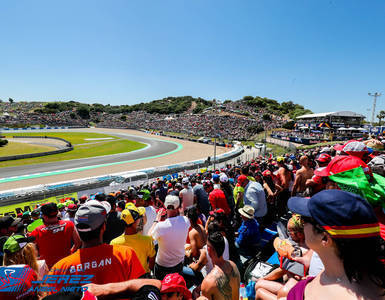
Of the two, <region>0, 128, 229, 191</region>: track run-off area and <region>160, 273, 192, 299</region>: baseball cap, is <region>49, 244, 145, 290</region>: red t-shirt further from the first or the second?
<region>0, 128, 229, 191</region>: track run-off area

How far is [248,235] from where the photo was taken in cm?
372

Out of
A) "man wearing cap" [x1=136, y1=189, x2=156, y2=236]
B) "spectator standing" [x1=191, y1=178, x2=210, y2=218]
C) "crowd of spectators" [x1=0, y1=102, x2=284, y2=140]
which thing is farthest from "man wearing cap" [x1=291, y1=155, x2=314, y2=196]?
"crowd of spectators" [x1=0, y1=102, x2=284, y2=140]

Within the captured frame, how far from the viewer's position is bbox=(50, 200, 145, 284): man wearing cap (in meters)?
1.73

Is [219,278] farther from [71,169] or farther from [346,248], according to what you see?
[71,169]

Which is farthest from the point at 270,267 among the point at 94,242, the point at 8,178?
the point at 8,178

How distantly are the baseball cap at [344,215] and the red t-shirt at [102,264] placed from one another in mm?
1627

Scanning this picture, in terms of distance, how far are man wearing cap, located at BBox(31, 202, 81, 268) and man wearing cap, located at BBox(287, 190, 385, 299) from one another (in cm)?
330

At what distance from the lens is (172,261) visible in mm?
3164

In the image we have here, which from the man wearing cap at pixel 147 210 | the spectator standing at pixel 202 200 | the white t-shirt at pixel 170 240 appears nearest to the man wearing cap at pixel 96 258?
the white t-shirt at pixel 170 240

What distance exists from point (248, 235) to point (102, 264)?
270 centimetres

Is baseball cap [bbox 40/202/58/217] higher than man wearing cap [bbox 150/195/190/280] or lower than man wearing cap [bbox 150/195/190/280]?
higher

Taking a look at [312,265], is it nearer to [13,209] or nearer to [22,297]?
[22,297]

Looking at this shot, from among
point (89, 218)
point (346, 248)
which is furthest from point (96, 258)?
point (346, 248)

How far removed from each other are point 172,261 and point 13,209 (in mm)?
Result: 13296
